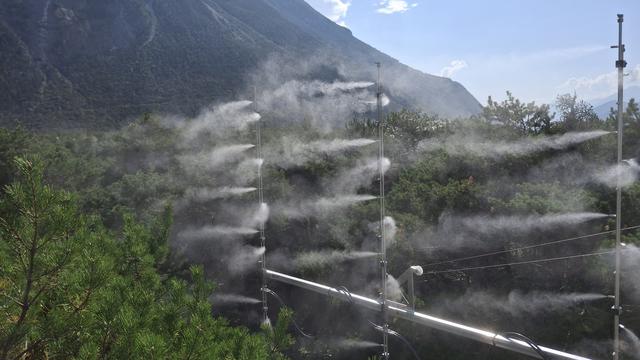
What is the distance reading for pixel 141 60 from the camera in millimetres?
48594

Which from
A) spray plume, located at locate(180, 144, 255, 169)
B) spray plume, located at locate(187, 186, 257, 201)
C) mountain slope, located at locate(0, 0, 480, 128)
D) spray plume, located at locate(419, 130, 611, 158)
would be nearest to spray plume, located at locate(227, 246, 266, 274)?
spray plume, located at locate(187, 186, 257, 201)

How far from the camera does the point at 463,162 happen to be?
11367 millimetres

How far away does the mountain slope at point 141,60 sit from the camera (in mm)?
38688

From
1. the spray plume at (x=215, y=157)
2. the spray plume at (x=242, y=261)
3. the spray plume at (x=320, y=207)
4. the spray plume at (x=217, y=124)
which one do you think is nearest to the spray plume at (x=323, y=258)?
the spray plume at (x=242, y=261)

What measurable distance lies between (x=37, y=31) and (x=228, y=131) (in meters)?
42.6

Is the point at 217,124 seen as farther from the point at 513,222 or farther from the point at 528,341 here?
the point at 528,341

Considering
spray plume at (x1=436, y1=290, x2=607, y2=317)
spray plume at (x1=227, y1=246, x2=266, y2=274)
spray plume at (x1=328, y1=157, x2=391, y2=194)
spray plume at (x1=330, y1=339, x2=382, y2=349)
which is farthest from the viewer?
spray plume at (x1=328, y1=157, x2=391, y2=194)

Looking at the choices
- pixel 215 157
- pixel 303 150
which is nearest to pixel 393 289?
pixel 303 150

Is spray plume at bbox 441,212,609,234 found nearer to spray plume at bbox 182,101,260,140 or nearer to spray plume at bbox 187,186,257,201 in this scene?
spray plume at bbox 187,186,257,201

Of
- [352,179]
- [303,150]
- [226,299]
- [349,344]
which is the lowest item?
[349,344]

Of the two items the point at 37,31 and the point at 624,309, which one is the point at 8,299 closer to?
the point at 624,309

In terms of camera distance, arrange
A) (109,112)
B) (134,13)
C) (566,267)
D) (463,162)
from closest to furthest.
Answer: (566,267)
(463,162)
(109,112)
(134,13)

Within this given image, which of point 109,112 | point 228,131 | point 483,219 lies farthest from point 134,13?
point 483,219

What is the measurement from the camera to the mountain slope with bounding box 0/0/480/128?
3869cm
